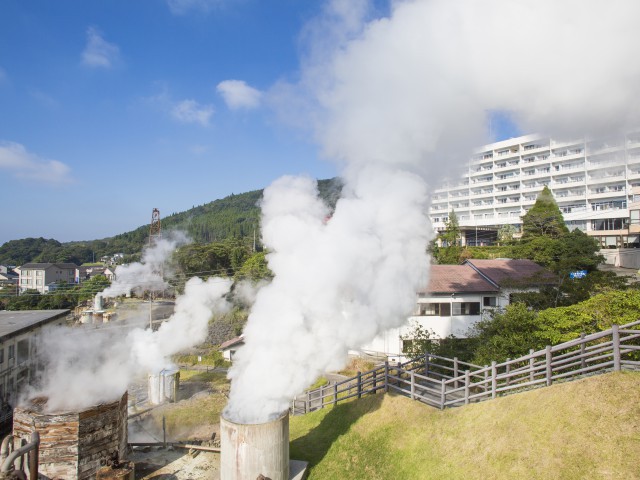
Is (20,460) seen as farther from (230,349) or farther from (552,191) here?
(552,191)

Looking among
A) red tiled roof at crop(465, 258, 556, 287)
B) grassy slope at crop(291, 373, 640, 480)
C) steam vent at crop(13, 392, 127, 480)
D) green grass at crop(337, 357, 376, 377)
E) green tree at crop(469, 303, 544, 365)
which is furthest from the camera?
red tiled roof at crop(465, 258, 556, 287)

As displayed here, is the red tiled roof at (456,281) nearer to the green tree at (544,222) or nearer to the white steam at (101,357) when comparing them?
the white steam at (101,357)

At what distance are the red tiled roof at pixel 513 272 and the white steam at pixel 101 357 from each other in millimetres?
23752

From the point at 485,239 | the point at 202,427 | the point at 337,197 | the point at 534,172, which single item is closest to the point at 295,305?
the point at 337,197

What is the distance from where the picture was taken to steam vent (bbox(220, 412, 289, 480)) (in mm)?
10812

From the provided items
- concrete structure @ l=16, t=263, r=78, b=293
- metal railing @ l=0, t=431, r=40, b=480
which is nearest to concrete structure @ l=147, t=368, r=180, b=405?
metal railing @ l=0, t=431, r=40, b=480

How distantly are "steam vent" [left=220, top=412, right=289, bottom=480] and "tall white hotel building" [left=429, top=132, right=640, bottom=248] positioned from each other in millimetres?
38641

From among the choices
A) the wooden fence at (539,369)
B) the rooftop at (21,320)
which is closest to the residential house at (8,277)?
the rooftop at (21,320)

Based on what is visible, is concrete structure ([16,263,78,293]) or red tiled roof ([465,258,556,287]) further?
concrete structure ([16,263,78,293])

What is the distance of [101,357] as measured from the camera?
23.0 metres

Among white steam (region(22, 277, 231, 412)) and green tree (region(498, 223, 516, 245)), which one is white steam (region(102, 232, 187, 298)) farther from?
green tree (region(498, 223, 516, 245))

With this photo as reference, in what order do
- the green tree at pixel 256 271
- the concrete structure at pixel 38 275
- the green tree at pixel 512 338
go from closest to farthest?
1. the green tree at pixel 512 338
2. the green tree at pixel 256 271
3. the concrete structure at pixel 38 275

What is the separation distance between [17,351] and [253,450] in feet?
44.8

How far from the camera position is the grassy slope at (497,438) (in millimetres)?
Answer: 8742
